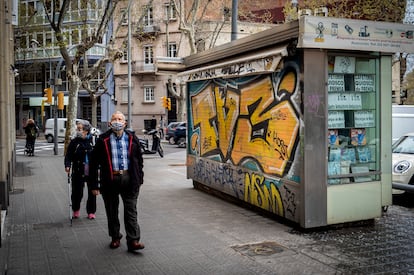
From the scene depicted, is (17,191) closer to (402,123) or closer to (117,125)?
(117,125)

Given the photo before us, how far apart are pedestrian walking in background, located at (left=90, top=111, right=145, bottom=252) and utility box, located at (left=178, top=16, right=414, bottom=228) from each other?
245cm

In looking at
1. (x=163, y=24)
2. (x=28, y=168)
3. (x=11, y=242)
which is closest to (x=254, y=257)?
(x=11, y=242)

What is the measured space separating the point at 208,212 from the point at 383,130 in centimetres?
340

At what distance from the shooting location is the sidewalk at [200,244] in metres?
5.70

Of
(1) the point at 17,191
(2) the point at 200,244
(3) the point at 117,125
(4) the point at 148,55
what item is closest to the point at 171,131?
(4) the point at 148,55

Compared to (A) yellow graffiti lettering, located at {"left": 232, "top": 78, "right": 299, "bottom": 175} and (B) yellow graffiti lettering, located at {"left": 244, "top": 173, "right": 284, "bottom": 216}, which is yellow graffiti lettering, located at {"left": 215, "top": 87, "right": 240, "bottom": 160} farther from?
(B) yellow graffiti lettering, located at {"left": 244, "top": 173, "right": 284, "bottom": 216}

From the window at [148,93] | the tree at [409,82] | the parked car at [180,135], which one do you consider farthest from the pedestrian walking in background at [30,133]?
the window at [148,93]

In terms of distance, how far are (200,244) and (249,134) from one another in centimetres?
276

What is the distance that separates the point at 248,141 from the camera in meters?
8.83

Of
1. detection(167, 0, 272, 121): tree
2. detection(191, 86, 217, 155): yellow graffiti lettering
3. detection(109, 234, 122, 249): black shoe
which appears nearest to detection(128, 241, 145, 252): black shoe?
detection(109, 234, 122, 249): black shoe

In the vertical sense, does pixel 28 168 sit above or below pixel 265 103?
Result: below

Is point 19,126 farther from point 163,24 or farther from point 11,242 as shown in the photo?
point 11,242

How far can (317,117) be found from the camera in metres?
7.11

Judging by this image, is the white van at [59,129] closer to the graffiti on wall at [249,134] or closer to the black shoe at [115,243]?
the graffiti on wall at [249,134]
